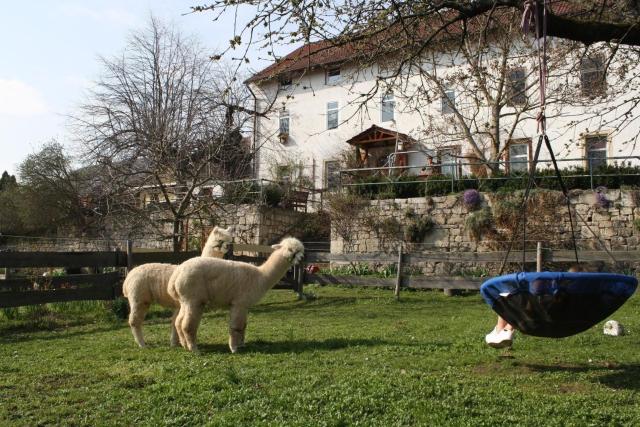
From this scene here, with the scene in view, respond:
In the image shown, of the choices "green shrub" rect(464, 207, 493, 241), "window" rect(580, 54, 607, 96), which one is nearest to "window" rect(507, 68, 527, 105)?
"green shrub" rect(464, 207, 493, 241)

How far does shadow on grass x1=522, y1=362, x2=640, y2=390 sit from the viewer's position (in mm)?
5816

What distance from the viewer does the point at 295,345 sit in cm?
816

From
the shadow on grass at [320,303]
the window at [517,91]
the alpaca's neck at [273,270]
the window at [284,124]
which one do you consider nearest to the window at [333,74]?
the alpaca's neck at [273,270]

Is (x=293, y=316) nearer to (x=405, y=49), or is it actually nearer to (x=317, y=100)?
(x=405, y=49)

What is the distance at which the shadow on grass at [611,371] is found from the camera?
582 centimetres

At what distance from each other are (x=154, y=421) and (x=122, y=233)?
20.3 metres

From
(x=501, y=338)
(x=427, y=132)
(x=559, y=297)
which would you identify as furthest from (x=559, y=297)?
(x=427, y=132)

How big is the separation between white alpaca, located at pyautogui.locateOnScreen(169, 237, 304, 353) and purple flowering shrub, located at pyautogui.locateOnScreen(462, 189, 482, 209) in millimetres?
12007

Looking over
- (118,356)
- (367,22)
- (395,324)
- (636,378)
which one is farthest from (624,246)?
(118,356)

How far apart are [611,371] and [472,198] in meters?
13.0

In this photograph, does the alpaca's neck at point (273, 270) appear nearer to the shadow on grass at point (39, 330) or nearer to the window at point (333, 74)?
the window at point (333, 74)

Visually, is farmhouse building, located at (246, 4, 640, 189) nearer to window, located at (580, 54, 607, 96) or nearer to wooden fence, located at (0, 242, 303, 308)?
window, located at (580, 54, 607, 96)

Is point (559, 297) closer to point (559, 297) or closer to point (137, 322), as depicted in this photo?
point (559, 297)

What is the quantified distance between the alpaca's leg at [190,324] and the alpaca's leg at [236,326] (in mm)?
466
